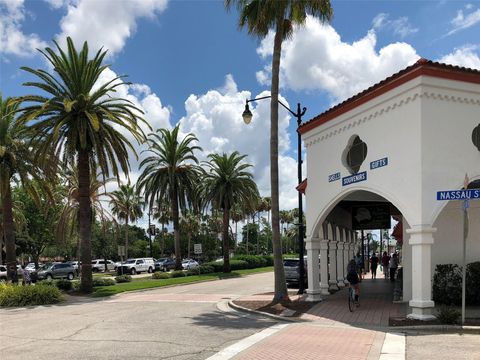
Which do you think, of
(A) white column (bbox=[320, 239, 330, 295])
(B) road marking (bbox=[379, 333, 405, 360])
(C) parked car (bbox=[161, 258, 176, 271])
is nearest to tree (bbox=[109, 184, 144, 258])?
(C) parked car (bbox=[161, 258, 176, 271])

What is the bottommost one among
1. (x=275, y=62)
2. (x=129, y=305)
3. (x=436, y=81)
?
(x=129, y=305)

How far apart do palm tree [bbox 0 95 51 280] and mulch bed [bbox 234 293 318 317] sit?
1327 cm

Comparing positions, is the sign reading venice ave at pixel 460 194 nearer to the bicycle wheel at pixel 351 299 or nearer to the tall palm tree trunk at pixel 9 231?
the bicycle wheel at pixel 351 299

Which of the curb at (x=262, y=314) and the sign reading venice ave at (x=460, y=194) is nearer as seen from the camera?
the sign reading venice ave at (x=460, y=194)

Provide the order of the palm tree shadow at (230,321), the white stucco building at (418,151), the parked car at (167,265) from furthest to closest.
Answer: the parked car at (167,265) → the white stucco building at (418,151) → the palm tree shadow at (230,321)

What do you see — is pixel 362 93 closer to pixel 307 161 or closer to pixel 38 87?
pixel 307 161

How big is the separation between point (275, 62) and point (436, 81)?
23.6 ft

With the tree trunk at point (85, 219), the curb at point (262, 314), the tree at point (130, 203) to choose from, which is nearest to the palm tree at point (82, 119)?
the tree trunk at point (85, 219)

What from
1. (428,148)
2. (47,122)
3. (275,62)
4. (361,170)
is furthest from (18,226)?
(428,148)

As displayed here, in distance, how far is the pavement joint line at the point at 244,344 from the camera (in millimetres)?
8941

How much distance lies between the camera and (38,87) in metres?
24.4

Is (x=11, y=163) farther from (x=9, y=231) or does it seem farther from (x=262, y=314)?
(x=262, y=314)

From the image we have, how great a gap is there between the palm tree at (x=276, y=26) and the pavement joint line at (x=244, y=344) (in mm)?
5504

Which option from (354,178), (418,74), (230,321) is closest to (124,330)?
(230,321)
